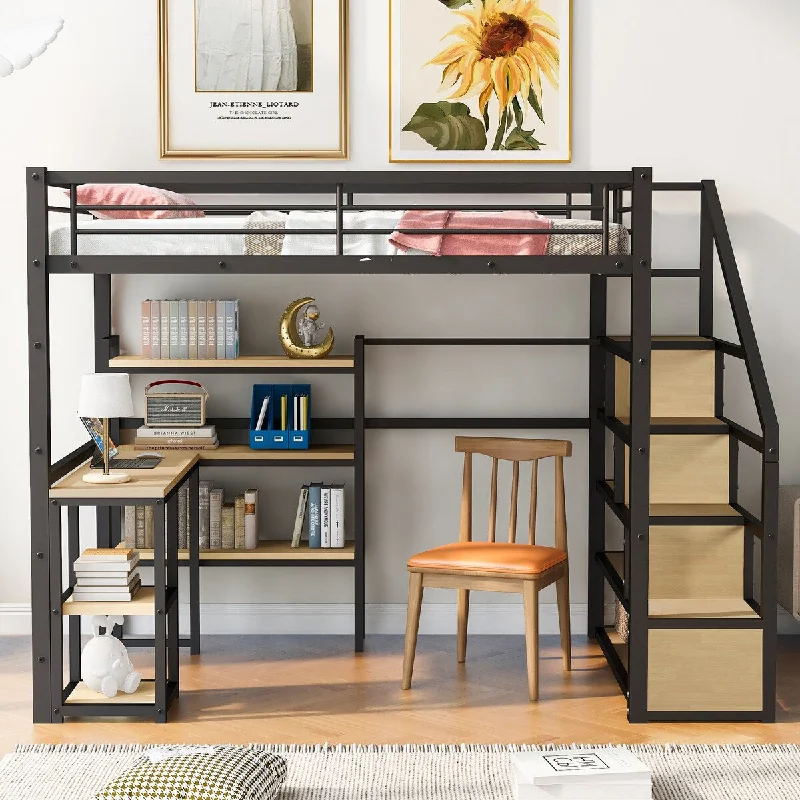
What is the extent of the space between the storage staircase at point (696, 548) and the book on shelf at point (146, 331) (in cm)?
171

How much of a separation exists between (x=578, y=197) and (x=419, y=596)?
1.70 metres

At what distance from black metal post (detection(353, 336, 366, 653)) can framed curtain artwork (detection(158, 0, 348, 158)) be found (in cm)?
88

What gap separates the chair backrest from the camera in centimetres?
402

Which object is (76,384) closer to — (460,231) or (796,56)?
(460,231)

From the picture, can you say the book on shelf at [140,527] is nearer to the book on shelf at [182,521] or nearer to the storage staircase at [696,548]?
the book on shelf at [182,521]

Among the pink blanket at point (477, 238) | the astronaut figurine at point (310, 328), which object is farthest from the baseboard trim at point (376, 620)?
the pink blanket at point (477, 238)

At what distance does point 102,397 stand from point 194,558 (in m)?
0.86

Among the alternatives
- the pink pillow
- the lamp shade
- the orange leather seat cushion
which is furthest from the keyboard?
the orange leather seat cushion

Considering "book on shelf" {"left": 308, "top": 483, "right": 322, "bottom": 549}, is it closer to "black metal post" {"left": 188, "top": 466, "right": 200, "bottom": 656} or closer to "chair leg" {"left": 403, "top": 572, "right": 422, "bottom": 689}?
"black metal post" {"left": 188, "top": 466, "right": 200, "bottom": 656}

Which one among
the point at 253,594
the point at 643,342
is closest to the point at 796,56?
the point at 643,342

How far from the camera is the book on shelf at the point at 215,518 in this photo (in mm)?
4121

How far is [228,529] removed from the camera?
4.13 metres

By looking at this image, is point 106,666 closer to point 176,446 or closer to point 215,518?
point 215,518

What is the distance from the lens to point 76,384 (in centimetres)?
430
